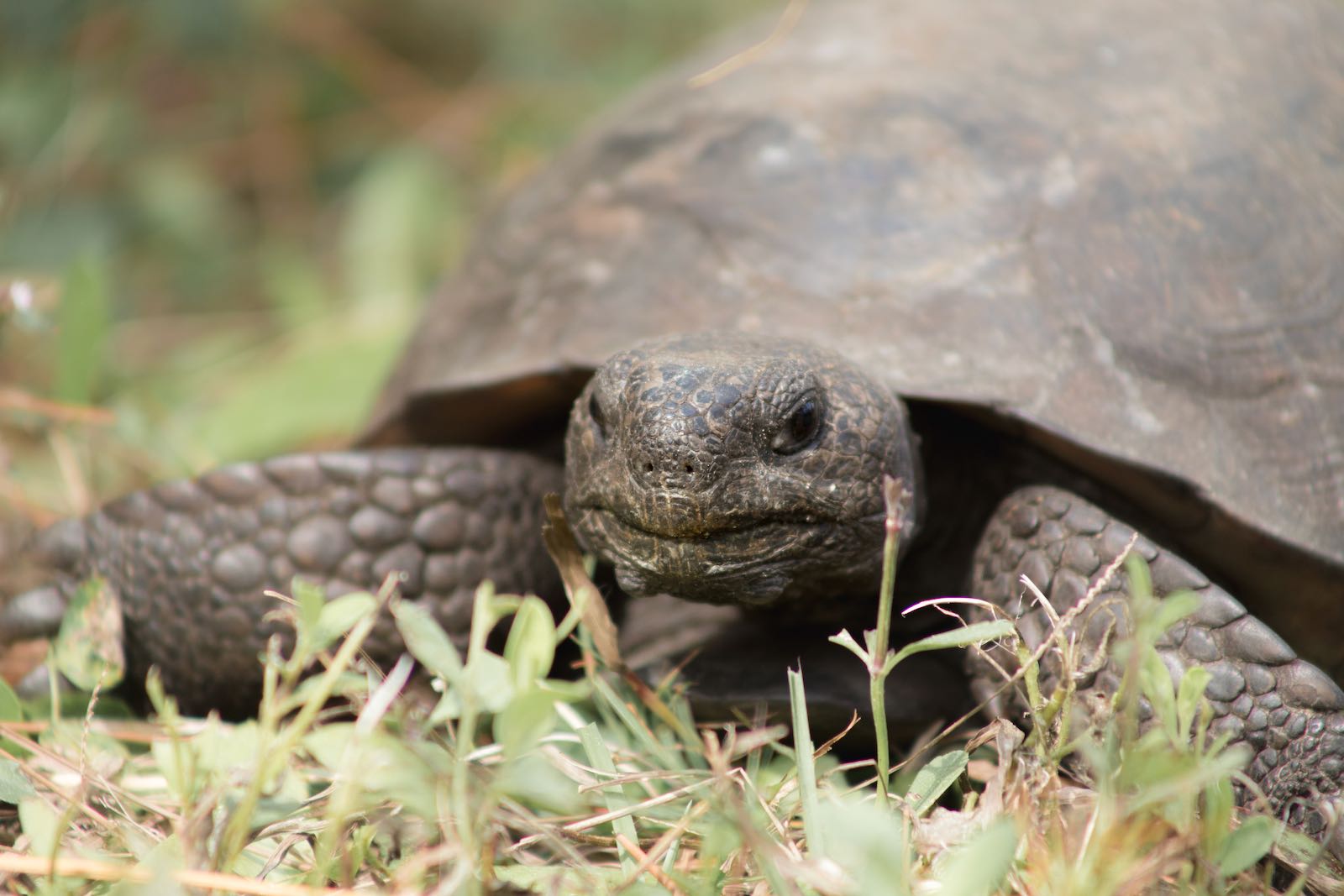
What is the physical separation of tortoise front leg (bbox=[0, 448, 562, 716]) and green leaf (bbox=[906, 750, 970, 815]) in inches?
35.5

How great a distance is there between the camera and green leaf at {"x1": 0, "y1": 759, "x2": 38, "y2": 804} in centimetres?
164

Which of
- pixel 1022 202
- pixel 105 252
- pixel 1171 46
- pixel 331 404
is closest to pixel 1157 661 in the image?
pixel 1022 202

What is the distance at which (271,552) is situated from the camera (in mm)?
2223

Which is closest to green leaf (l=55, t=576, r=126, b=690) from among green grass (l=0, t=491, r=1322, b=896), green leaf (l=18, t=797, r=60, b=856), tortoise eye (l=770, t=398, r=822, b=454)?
green grass (l=0, t=491, r=1322, b=896)

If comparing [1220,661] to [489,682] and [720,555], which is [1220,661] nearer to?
[720,555]

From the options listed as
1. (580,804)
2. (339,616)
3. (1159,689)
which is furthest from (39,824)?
(1159,689)

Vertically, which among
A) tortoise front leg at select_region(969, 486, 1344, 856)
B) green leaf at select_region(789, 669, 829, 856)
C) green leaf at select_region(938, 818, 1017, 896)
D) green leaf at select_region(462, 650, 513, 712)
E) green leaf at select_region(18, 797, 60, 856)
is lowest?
tortoise front leg at select_region(969, 486, 1344, 856)

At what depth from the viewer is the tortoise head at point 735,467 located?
176 cm

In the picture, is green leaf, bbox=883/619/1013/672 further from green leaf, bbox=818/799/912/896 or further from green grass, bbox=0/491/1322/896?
green leaf, bbox=818/799/912/896

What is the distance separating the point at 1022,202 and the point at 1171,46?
25.9 inches

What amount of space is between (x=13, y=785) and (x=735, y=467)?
1.05 meters

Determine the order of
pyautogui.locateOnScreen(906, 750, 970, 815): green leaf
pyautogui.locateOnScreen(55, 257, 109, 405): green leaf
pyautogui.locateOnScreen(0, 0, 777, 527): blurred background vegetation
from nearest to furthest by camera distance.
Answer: pyautogui.locateOnScreen(906, 750, 970, 815): green leaf, pyautogui.locateOnScreen(55, 257, 109, 405): green leaf, pyautogui.locateOnScreen(0, 0, 777, 527): blurred background vegetation

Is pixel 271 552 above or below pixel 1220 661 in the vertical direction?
above

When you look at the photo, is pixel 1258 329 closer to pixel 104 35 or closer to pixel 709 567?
pixel 709 567
